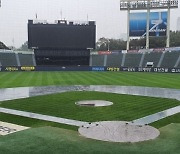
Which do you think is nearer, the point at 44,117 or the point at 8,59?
the point at 44,117

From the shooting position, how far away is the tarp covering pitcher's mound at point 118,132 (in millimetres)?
11680

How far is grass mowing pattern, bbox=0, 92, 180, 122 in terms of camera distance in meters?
16.7

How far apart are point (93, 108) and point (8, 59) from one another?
62736mm

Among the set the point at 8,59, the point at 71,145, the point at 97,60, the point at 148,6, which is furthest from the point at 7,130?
the point at 97,60

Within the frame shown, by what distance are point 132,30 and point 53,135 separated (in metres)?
62.6

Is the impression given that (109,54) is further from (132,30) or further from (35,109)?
(35,109)

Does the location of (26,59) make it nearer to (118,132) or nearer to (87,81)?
(87,81)

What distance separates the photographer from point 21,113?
690 inches

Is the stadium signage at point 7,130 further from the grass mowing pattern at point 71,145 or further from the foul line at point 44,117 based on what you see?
the foul line at point 44,117

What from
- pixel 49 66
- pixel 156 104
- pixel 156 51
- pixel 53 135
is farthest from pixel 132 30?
pixel 53 135

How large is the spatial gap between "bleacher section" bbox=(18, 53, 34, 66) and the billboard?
27938mm

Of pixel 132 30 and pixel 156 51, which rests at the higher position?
pixel 132 30

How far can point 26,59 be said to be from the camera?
79875mm

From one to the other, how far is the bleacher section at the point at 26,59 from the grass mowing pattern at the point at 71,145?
219 feet
